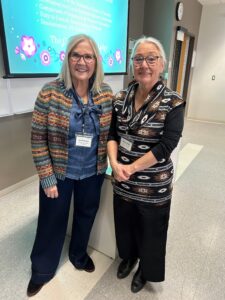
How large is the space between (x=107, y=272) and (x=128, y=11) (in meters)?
3.35

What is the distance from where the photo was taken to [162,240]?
130 centimetres

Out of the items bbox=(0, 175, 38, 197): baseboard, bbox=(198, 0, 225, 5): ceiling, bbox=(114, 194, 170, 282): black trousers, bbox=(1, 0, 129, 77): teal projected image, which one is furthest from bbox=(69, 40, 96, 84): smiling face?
bbox=(198, 0, 225, 5): ceiling

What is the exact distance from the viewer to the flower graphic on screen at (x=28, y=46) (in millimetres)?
2092

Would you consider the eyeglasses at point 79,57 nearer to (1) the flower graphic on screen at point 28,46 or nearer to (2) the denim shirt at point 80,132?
(2) the denim shirt at point 80,132

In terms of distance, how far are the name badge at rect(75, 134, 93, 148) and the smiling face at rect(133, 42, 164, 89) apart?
0.38m

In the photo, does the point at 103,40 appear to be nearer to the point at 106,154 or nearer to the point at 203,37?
the point at 106,154

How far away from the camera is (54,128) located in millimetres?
1126

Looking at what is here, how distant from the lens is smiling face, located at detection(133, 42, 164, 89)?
1.04 metres

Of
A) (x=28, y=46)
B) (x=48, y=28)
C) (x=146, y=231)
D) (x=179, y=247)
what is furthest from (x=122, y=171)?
(x=48, y=28)

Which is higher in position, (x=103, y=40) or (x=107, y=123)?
(x=103, y=40)

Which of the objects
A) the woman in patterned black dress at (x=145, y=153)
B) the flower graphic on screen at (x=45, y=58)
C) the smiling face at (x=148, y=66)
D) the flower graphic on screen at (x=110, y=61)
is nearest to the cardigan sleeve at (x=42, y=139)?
the woman in patterned black dress at (x=145, y=153)

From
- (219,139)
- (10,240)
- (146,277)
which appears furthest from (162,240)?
(219,139)

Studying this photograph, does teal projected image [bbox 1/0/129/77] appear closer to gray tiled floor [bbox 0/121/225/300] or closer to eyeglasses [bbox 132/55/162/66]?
gray tiled floor [bbox 0/121/225/300]

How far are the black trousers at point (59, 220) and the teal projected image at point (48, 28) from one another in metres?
1.37
